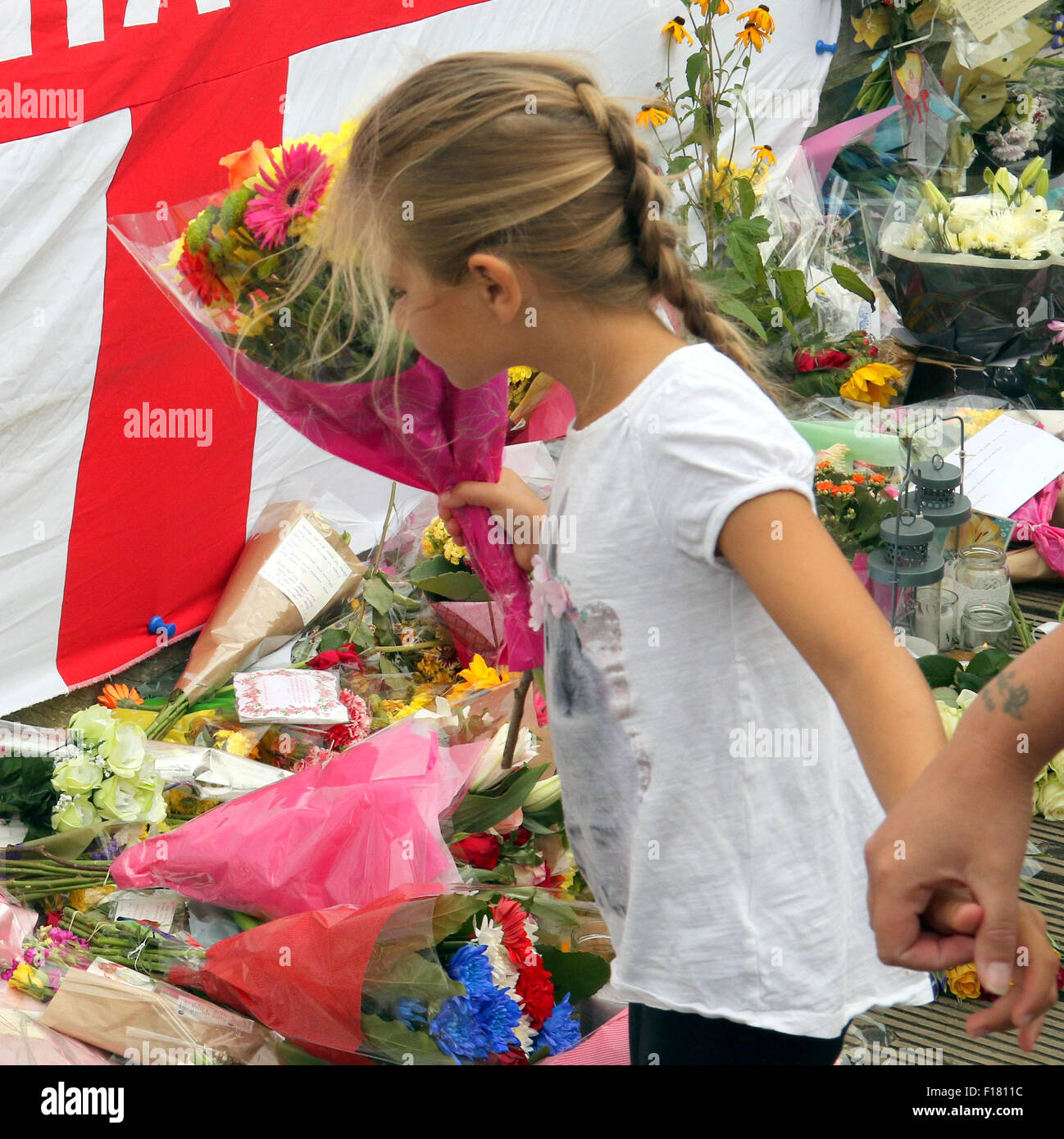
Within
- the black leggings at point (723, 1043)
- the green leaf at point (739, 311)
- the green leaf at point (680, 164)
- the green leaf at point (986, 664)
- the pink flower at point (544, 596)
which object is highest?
the pink flower at point (544, 596)

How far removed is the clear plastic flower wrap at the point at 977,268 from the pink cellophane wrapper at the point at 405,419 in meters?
2.04

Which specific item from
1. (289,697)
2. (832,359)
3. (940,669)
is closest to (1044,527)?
(832,359)

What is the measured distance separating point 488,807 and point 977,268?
6.55 feet

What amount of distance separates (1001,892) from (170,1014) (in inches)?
40.2

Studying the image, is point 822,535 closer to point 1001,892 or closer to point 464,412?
point 1001,892

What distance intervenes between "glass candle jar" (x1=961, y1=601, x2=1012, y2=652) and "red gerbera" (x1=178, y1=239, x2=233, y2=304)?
1.64 meters

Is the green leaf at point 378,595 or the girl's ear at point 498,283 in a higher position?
the girl's ear at point 498,283

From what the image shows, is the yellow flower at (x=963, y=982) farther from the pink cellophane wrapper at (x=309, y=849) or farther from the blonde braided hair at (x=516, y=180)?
the blonde braided hair at (x=516, y=180)

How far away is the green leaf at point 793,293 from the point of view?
2809 mm

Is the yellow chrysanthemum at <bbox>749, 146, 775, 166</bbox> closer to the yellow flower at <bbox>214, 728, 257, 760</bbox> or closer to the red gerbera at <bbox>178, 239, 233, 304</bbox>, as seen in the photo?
the yellow flower at <bbox>214, 728, 257, 760</bbox>

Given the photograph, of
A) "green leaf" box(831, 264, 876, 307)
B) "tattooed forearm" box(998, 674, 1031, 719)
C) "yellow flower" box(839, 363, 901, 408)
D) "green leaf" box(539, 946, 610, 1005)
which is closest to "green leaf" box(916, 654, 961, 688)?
"yellow flower" box(839, 363, 901, 408)

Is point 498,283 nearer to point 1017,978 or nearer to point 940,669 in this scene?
point 1017,978

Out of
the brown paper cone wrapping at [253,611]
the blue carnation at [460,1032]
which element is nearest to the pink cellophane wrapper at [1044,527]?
the brown paper cone wrapping at [253,611]

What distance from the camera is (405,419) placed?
4.00 feet
